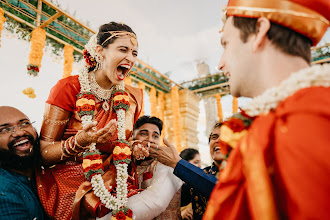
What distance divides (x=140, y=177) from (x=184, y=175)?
0.61m

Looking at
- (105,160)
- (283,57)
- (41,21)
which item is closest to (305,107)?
(283,57)

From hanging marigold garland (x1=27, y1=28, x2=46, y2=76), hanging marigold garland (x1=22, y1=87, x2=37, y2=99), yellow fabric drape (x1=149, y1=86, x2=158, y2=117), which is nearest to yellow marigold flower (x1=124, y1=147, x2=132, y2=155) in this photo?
hanging marigold garland (x1=22, y1=87, x2=37, y2=99)

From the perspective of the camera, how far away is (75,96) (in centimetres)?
208

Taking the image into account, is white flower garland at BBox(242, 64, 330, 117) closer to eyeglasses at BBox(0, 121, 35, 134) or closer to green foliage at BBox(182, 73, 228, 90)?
eyeglasses at BBox(0, 121, 35, 134)

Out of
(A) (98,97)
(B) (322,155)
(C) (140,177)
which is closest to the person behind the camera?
(B) (322,155)

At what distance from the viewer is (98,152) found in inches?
77.1

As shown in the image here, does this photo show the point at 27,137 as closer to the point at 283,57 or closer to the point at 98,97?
Result: the point at 98,97

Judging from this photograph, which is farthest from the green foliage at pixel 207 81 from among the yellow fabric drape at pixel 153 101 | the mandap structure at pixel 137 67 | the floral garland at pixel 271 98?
the floral garland at pixel 271 98

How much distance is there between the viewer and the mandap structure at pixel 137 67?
6.05 metres

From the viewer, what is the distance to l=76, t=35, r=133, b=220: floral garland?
1.80 metres

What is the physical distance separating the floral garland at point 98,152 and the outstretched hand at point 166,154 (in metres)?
0.39

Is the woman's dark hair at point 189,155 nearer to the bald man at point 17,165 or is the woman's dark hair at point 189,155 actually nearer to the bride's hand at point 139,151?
the bride's hand at point 139,151

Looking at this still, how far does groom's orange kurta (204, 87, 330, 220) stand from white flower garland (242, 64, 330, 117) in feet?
0.24

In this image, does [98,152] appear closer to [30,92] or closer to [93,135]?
[93,135]
